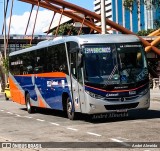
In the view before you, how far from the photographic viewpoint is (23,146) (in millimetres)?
10305

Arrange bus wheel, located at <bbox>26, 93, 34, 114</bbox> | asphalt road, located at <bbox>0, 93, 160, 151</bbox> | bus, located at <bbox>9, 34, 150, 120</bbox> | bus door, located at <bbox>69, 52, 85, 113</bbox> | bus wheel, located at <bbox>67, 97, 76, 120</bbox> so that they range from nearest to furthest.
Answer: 1. asphalt road, located at <bbox>0, 93, 160, 151</bbox>
2. bus, located at <bbox>9, 34, 150, 120</bbox>
3. bus door, located at <bbox>69, 52, 85, 113</bbox>
4. bus wheel, located at <bbox>67, 97, 76, 120</bbox>
5. bus wheel, located at <bbox>26, 93, 34, 114</bbox>

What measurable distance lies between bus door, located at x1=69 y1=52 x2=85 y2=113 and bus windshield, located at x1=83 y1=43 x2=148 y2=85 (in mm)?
493

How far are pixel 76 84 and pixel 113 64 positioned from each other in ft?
4.90

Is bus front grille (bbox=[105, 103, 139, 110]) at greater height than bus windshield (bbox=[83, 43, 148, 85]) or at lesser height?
lesser

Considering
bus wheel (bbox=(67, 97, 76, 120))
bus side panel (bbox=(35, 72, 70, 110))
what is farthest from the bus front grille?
bus side panel (bbox=(35, 72, 70, 110))

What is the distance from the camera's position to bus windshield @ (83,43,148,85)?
1475 centimetres

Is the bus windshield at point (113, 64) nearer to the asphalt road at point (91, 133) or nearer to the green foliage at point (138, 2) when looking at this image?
the asphalt road at point (91, 133)

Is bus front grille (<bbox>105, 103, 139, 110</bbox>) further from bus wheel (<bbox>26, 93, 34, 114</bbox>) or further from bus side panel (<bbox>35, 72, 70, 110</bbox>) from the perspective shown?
bus wheel (<bbox>26, 93, 34, 114</bbox>)

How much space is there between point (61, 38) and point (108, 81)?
3.29 m

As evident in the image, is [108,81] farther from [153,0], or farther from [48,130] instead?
[153,0]

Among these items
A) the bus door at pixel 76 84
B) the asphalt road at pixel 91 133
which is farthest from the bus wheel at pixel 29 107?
the bus door at pixel 76 84

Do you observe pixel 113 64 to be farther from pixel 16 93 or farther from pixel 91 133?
pixel 16 93

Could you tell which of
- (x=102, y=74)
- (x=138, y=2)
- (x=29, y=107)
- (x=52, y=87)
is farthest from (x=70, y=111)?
(x=138, y=2)

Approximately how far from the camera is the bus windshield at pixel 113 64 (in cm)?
1475
